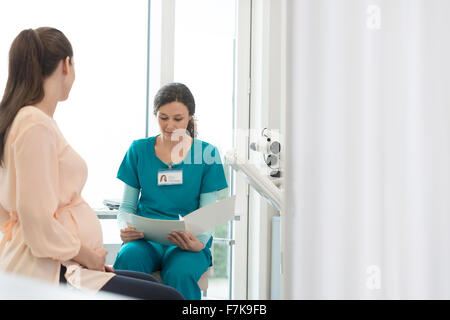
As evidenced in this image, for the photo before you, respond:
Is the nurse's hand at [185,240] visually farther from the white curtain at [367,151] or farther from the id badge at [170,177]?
the white curtain at [367,151]

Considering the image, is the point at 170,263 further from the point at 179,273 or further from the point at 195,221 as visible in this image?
the point at 195,221

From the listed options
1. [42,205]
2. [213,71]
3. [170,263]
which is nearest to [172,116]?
[170,263]

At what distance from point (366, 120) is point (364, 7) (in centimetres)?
19

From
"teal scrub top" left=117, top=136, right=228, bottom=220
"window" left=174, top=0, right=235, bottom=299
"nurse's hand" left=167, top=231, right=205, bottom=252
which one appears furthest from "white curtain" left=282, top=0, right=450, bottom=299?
"window" left=174, top=0, right=235, bottom=299

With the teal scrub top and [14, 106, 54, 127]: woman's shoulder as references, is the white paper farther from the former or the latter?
[14, 106, 54, 127]: woman's shoulder

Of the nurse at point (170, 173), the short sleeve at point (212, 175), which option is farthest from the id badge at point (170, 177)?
the short sleeve at point (212, 175)

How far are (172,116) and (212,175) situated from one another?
33 cm

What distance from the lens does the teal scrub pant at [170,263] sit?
6.13 ft

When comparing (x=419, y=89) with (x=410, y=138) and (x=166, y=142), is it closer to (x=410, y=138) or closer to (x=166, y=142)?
(x=410, y=138)

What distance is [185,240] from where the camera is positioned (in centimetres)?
189

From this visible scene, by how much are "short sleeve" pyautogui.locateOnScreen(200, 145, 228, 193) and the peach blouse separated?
78 cm

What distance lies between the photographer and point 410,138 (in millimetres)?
808

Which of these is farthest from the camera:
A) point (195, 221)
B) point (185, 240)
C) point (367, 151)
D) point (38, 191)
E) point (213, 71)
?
point (213, 71)

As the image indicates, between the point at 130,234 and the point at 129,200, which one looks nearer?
the point at 130,234
